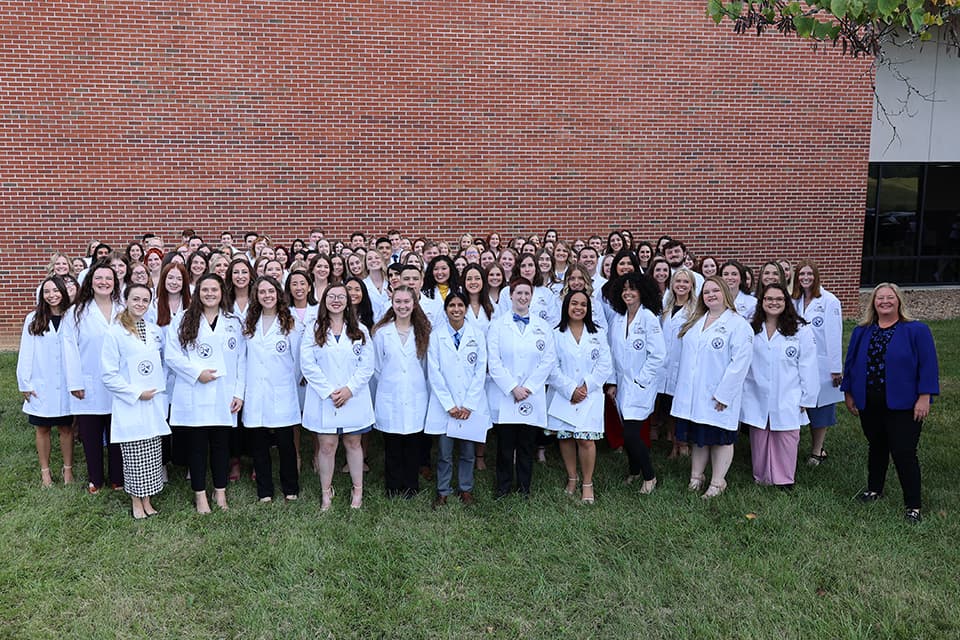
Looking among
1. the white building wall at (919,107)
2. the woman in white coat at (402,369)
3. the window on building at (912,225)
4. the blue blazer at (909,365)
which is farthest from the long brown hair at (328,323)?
the window on building at (912,225)

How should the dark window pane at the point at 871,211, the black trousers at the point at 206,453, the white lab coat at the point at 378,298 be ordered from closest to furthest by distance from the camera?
the black trousers at the point at 206,453, the white lab coat at the point at 378,298, the dark window pane at the point at 871,211

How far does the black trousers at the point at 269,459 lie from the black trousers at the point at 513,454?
1.69 m

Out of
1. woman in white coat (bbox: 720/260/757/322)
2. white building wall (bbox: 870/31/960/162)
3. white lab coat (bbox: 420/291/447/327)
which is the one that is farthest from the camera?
white building wall (bbox: 870/31/960/162)

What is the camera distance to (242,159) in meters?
11.9

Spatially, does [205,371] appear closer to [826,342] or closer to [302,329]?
[302,329]

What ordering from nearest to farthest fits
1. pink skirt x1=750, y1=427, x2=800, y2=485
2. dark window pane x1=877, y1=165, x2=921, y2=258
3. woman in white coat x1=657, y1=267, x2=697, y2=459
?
pink skirt x1=750, y1=427, x2=800, y2=485, woman in white coat x1=657, y1=267, x2=697, y2=459, dark window pane x1=877, y1=165, x2=921, y2=258

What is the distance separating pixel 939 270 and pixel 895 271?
4.14 feet

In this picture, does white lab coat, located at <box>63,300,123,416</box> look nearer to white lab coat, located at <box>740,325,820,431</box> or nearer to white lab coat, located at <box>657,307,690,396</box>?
white lab coat, located at <box>657,307,690,396</box>

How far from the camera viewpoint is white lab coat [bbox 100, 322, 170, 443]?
18.0 feet

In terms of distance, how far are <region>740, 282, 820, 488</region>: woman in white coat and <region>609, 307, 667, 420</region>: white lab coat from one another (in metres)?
0.81

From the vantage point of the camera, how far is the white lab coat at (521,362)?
602cm

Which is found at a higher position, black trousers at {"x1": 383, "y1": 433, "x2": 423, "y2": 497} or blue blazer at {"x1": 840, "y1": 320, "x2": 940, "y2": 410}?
blue blazer at {"x1": 840, "y1": 320, "x2": 940, "y2": 410}

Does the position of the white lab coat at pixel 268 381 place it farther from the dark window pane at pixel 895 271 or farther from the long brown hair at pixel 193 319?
the dark window pane at pixel 895 271

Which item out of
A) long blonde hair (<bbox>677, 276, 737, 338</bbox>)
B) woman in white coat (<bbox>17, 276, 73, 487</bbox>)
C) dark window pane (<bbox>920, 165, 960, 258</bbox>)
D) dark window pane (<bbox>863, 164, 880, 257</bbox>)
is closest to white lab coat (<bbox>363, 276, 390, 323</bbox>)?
woman in white coat (<bbox>17, 276, 73, 487</bbox>)
